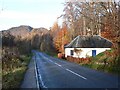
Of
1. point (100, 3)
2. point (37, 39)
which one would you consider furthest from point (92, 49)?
point (37, 39)

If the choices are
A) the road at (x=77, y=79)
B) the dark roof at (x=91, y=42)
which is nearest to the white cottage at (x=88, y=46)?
the dark roof at (x=91, y=42)

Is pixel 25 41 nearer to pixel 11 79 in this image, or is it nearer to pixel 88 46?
pixel 88 46

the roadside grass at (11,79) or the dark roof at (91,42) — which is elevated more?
the dark roof at (91,42)

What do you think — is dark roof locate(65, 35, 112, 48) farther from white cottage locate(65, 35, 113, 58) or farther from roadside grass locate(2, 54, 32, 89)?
roadside grass locate(2, 54, 32, 89)

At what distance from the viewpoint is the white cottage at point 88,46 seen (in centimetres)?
5922

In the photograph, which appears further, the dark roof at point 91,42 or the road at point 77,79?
the dark roof at point 91,42

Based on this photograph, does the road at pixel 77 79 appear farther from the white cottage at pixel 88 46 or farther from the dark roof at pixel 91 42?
the dark roof at pixel 91 42

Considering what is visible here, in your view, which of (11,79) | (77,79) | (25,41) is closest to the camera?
(11,79)

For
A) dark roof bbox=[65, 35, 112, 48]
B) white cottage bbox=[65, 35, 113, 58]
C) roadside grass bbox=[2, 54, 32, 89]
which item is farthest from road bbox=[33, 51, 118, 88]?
dark roof bbox=[65, 35, 112, 48]

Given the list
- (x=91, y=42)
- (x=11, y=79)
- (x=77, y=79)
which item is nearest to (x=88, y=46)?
(x=91, y=42)

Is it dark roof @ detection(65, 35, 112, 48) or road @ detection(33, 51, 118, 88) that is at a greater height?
dark roof @ detection(65, 35, 112, 48)

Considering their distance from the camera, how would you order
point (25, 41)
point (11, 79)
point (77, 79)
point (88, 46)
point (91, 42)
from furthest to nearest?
point (25, 41) → point (91, 42) → point (88, 46) → point (77, 79) → point (11, 79)

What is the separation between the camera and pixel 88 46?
59.7m

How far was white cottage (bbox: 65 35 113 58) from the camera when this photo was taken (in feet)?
194
